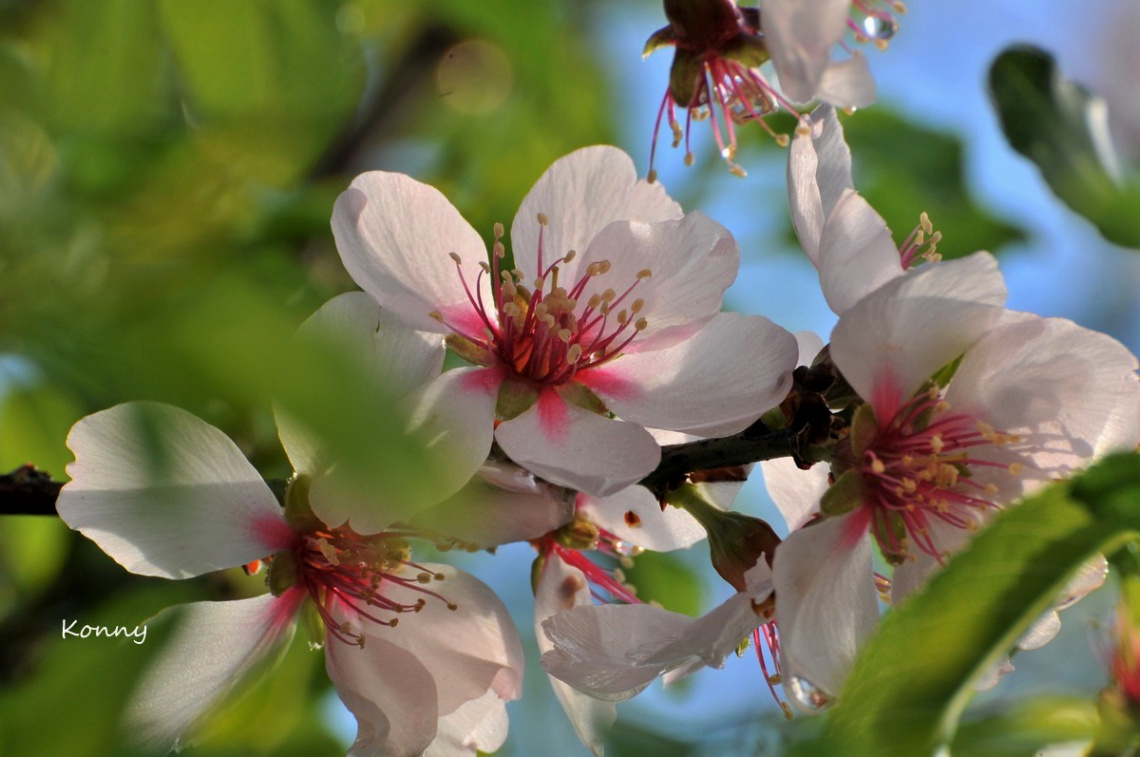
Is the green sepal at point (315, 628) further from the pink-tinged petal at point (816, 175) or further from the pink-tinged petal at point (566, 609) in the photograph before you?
the pink-tinged petal at point (816, 175)

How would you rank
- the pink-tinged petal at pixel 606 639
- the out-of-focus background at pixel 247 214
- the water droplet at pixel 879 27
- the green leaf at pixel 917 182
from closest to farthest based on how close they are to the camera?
the out-of-focus background at pixel 247 214 → the pink-tinged petal at pixel 606 639 → the water droplet at pixel 879 27 → the green leaf at pixel 917 182

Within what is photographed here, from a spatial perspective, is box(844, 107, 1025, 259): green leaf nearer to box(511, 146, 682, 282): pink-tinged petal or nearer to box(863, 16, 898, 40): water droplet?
box(863, 16, 898, 40): water droplet

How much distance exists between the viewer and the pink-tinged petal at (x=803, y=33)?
35.5 inches

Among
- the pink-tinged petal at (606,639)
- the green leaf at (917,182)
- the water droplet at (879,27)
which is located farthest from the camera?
the green leaf at (917,182)

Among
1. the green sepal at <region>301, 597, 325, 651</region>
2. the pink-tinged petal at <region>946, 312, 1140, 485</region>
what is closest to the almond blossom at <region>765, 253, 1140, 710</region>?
the pink-tinged petal at <region>946, 312, 1140, 485</region>

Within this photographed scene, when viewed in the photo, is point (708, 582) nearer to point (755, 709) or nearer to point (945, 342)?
point (755, 709)

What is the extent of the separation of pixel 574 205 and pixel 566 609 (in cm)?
40

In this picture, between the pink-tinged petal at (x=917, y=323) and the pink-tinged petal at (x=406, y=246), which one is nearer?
the pink-tinged petal at (x=917, y=323)

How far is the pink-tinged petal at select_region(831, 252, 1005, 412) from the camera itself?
894 mm

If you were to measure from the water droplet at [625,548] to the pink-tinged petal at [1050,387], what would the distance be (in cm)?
42

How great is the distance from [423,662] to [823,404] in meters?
0.45

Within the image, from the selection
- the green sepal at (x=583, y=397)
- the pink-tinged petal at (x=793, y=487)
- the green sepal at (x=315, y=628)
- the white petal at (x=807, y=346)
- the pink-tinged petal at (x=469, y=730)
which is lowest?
the pink-tinged petal at (x=469, y=730)

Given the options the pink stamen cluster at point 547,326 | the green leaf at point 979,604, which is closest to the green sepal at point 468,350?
the pink stamen cluster at point 547,326

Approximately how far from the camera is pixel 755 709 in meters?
1.60
